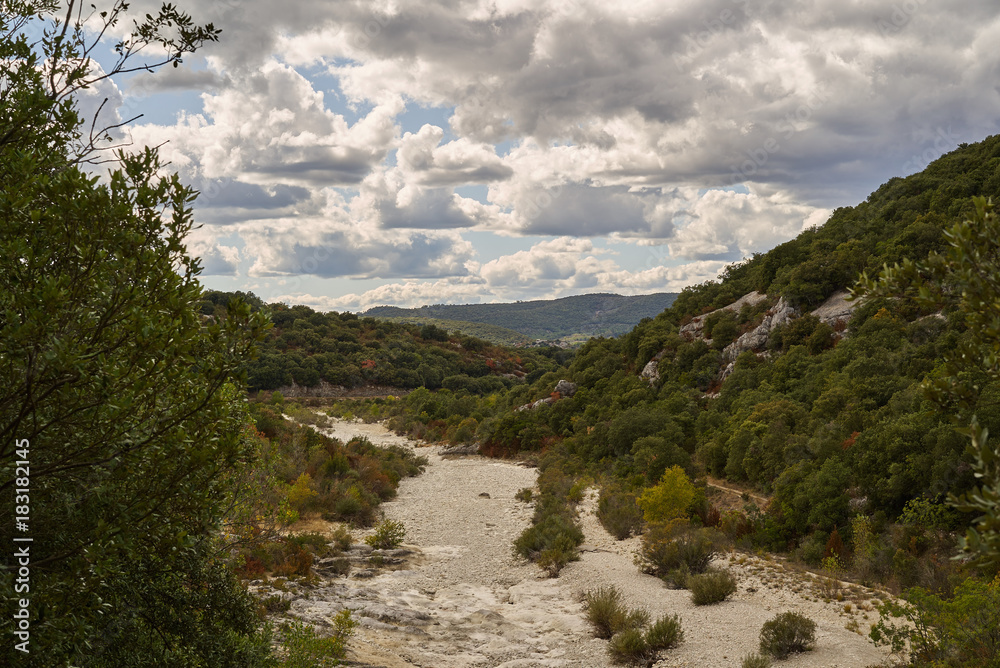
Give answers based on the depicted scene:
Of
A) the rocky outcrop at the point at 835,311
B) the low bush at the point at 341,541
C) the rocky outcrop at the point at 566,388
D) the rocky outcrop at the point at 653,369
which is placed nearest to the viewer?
the low bush at the point at 341,541

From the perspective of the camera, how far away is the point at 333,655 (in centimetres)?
1008

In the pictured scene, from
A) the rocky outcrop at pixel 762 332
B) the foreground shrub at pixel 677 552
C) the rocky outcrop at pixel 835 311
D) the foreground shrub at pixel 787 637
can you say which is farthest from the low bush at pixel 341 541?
the rocky outcrop at pixel 835 311

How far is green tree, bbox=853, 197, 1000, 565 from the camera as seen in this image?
10.3 feet

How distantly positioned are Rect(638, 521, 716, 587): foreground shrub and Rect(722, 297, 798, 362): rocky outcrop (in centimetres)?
1871

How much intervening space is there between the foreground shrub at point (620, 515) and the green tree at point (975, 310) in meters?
16.5

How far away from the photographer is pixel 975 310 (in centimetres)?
398

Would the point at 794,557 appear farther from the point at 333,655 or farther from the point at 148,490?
the point at 148,490

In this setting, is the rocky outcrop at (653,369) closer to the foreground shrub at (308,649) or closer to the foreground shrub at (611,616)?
the foreground shrub at (611,616)

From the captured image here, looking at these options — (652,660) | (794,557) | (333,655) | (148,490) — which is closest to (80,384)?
(148,490)

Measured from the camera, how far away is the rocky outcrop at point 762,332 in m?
33.1

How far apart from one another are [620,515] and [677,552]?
15.4 feet

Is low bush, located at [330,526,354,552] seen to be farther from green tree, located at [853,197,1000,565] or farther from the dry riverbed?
green tree, located at [853,197,1000,565]

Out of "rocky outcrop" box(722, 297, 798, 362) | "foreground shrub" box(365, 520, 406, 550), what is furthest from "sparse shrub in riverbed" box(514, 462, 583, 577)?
"rocky outcrop" box(722, 297, 798, 362)

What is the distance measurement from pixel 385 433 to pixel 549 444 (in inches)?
786
